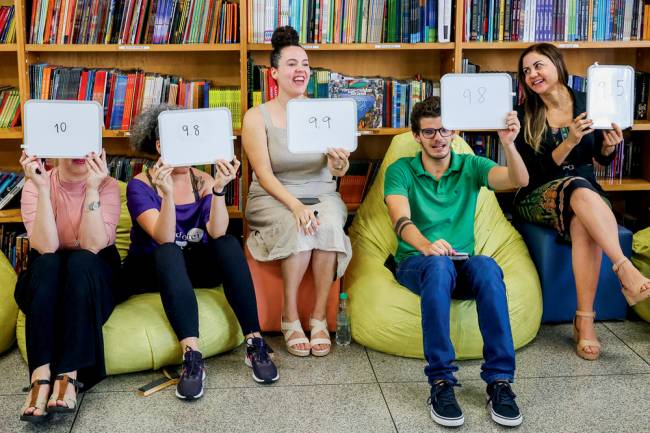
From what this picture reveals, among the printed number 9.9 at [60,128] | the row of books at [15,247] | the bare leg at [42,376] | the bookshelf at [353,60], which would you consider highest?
the bookshelf at [353,60]

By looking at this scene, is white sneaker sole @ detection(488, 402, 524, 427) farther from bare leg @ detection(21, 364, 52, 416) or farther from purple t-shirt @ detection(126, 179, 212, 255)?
bare leg @ detection(21, 364, 52, 416)

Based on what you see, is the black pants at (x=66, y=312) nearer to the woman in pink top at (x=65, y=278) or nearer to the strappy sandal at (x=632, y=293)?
the woman in pink top at (x=65, y=278)

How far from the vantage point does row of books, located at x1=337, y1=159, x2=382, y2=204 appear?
11.6 ft

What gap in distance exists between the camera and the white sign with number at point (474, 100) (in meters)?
2.55

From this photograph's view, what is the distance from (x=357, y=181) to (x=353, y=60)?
581 millimetres

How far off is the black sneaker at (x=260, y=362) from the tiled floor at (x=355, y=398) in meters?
0.03

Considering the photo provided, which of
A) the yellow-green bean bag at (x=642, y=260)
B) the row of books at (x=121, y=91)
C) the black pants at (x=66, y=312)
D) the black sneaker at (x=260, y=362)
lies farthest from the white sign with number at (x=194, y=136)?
the yellow-green bean bag at (x=642, y=260)

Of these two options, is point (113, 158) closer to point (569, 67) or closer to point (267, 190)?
point (267, 190)

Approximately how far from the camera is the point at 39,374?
7.32 feet

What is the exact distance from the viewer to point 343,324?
9.27 feet

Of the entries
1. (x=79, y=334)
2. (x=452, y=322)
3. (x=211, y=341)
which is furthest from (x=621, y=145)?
(x=79, y=334)

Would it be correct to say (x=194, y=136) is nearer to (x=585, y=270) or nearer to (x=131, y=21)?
(x=131, y=21)

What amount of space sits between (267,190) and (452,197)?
2.23 feet

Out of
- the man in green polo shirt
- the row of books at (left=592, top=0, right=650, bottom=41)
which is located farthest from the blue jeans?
the row of books at (left=592, top=0, right=650, bottom=41)
